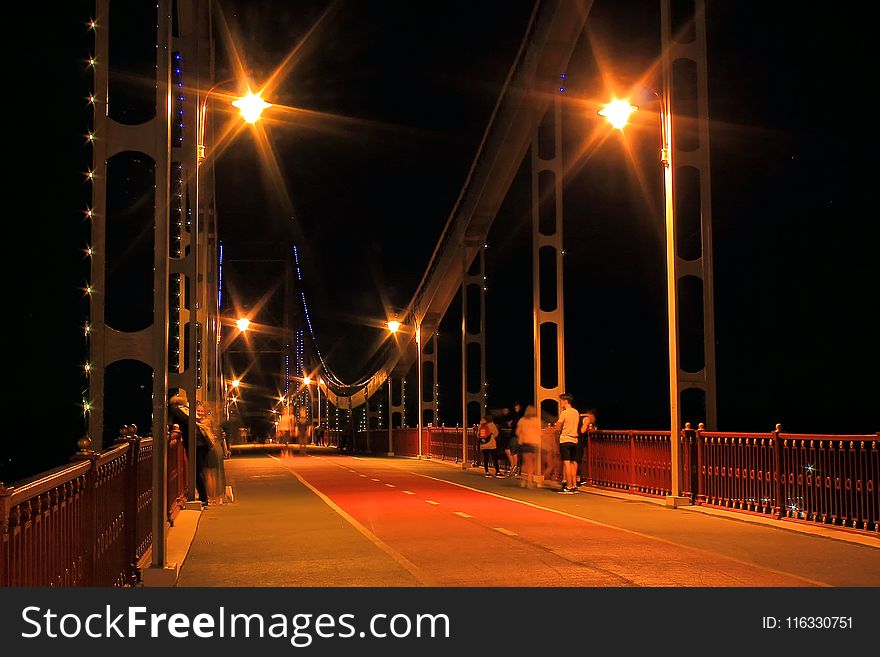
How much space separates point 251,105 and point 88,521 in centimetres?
1233

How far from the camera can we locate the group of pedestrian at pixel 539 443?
72.7 feet

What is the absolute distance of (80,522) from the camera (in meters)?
7.25

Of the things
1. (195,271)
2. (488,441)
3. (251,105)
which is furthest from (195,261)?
(488,441)

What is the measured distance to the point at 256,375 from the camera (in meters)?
150

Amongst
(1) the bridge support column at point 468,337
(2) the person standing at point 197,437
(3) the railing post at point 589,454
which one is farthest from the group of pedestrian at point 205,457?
(1) the bridge support column at point 468,337

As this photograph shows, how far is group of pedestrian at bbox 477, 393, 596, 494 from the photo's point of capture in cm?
2216

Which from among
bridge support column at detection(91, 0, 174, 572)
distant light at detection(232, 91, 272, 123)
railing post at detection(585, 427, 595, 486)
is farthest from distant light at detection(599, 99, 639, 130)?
bridge support column at detection(91, 0, 174, 572)

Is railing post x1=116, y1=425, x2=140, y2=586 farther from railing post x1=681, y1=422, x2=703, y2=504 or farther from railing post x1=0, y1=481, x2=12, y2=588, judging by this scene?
railing post x1=681, y1=422, x2=703, y2=504

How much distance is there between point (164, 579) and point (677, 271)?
12035mm

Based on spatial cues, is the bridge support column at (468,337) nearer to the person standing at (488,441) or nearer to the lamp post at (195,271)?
the person standing at (488,441)

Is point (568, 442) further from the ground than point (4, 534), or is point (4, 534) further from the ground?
point (4, 534)

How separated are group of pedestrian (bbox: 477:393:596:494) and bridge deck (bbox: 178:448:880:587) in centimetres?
160

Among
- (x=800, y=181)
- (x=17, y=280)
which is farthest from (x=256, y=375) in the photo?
(x=17, y=280)

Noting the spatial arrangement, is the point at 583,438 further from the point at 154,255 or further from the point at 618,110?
the point at 154,255
